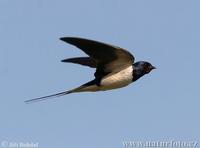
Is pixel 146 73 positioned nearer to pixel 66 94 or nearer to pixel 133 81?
pixel 133 81

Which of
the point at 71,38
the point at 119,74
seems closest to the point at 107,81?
the point at 119,74

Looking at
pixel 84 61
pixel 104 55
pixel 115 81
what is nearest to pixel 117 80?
pixel 115 81

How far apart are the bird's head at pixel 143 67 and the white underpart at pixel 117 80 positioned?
0.54 ft

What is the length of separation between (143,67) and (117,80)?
50cm

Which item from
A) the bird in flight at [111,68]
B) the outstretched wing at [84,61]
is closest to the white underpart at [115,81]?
the bird in flight at [111,68]

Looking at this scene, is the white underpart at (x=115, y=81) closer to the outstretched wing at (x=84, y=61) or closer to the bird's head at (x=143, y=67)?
the bird's head at (x=143, y=67)

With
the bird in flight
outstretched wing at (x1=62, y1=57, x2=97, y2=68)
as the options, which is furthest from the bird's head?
outstretched wing at (x1=62, y1=57, x2=97, y2=68)

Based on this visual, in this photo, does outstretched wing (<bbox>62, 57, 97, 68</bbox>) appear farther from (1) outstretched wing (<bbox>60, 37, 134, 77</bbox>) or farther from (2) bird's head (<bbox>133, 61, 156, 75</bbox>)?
(2) bird's head (<bbox>133, 61, 156, 75</bbox>)

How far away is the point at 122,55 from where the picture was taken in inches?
460

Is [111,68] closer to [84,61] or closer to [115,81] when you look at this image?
[115,81]

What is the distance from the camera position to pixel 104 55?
11.8m

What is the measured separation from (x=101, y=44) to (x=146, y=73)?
1234 millimetres

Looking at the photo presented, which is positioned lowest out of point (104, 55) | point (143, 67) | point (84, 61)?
point (84, 61)

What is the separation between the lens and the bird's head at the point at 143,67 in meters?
12.2
